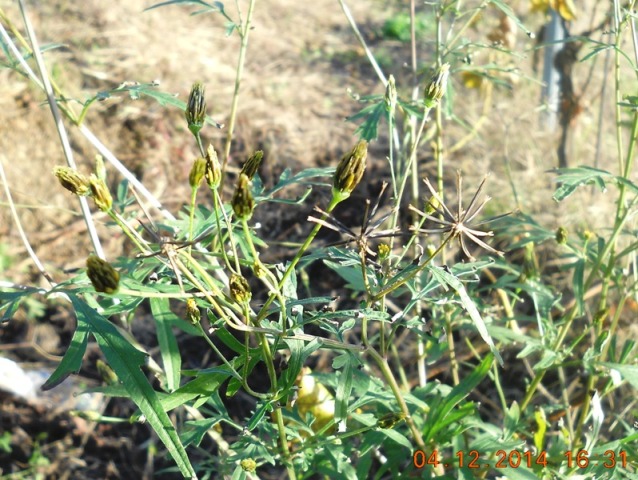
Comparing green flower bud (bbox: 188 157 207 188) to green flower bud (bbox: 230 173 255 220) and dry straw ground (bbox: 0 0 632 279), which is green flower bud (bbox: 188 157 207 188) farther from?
dry straw ground (bbox: 0 0 632 279)

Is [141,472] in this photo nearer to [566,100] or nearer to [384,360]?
[384,360]

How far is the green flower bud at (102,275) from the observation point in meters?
0.77

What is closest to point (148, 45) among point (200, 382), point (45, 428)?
point (45, 428)

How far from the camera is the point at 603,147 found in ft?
10.2

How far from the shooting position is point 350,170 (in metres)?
0.82

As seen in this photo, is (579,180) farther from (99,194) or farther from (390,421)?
(99,194)

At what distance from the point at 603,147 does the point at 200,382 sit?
8.68ft

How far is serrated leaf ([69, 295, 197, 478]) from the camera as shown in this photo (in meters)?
0.91

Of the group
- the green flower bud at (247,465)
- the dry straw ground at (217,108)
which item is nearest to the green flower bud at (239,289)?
the green flower bud at (247,465)
